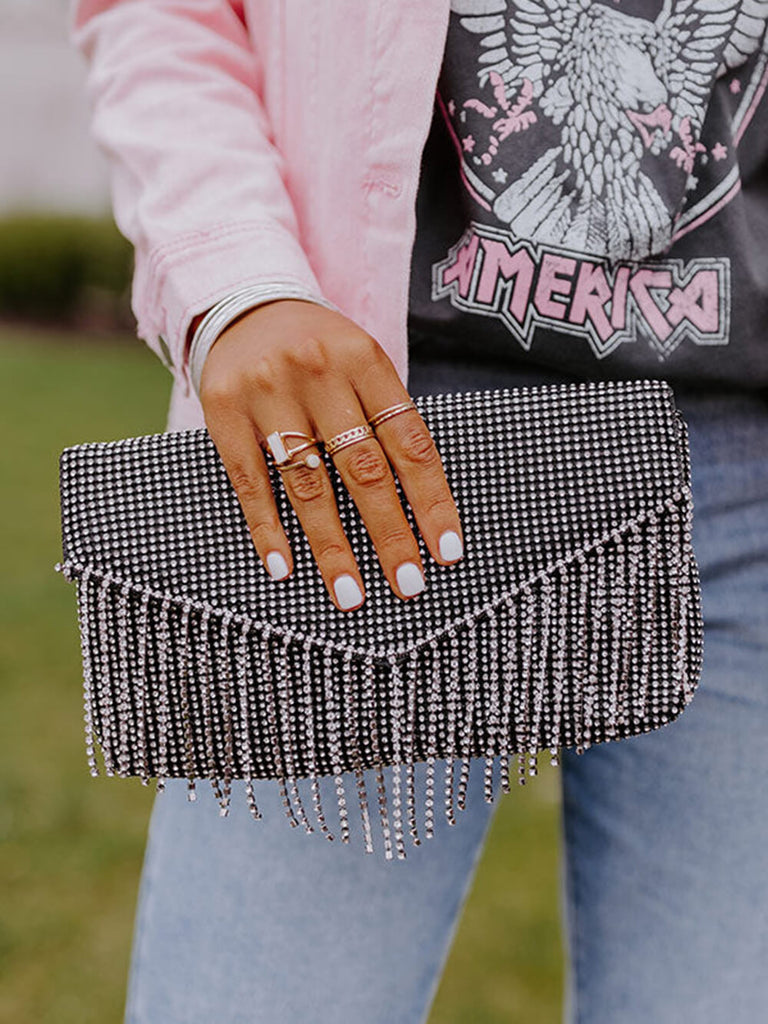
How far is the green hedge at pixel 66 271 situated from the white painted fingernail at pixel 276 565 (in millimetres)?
11374

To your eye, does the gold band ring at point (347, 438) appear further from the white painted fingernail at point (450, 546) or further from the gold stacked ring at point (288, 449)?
the white painted fingernail at point (450, 546)

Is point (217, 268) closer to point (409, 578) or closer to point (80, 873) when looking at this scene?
point (409, 578)

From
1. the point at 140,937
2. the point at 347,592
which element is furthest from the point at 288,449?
the point at 140,937

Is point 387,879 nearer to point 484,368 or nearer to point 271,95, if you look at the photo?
point 484,368

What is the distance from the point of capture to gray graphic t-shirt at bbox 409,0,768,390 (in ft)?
3.61

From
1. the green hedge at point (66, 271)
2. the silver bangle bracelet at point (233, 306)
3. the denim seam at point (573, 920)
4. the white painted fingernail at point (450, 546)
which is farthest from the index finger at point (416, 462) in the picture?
the green hedge at point (66, 271)

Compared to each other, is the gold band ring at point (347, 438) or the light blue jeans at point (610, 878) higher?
the gold band ring at point (347, 438)

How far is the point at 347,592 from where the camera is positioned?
1032mm

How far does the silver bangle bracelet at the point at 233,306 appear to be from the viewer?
103cm

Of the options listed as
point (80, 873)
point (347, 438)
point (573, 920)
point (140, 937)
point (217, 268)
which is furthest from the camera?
point (80, 873)

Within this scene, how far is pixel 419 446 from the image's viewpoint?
3.24ft

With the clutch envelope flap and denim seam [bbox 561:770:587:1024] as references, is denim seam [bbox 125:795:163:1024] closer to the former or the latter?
the clutch envelope flap

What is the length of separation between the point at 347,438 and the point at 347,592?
0.47 ft

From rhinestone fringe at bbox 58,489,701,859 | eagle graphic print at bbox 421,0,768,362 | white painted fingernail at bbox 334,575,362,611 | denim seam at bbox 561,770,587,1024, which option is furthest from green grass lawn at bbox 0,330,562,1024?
eagle graphic print at bbox 421,0,768,362
